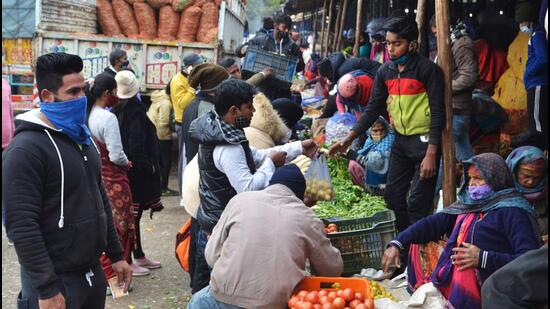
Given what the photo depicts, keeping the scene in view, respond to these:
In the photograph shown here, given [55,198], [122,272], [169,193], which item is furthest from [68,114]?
[169,193]

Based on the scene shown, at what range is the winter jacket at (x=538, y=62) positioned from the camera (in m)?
3.78

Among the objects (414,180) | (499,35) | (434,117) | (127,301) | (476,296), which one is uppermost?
(499,35)

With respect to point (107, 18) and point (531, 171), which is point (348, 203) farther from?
point (107, 18)

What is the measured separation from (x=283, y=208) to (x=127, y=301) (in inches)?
116

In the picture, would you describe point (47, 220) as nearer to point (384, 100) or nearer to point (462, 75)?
point (384, 100)

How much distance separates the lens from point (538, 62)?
3.84m

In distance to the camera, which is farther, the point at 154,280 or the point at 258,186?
the point at 154,280

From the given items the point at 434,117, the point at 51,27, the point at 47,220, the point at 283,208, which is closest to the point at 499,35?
the point at 434,117

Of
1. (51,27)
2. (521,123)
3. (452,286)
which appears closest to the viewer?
(452,286)

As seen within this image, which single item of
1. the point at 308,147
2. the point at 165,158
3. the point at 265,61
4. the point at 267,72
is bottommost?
the point at 165,158

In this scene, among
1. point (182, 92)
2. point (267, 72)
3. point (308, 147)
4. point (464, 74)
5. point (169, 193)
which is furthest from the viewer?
point (169, 193)

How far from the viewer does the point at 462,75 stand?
5.80 metres

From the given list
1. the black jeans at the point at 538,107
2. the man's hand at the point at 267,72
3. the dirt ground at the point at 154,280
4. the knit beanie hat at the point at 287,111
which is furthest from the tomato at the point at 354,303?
the man's hand at the point at 267,72

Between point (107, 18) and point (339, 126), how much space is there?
19.6ft
